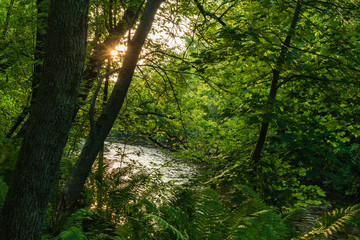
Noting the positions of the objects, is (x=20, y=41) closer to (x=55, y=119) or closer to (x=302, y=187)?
(x=55, y=119)

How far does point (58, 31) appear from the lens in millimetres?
1828

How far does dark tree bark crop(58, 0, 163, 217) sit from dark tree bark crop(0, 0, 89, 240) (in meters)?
1.20

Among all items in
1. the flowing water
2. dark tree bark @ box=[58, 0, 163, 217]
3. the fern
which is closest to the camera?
the fern

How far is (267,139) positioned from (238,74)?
142cm

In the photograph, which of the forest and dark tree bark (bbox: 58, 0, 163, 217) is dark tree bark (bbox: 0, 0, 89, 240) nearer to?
the forest

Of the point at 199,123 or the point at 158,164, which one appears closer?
the point at 158,164

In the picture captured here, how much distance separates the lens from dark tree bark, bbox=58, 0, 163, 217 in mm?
3066

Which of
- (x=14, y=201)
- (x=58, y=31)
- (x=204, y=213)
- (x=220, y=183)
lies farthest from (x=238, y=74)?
(x=14, y=201)

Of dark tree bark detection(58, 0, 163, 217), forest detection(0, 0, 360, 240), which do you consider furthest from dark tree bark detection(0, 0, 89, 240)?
dark tree bark detection(58, 0, 163, 217)

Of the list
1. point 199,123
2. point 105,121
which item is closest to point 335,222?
point 105,121

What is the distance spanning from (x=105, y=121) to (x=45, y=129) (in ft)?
4.32

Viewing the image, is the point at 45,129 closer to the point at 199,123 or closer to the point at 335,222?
the point at 335,222

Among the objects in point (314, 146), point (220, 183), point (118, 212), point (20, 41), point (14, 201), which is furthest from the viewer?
point (20, 41)

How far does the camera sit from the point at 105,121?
3.15 meters
